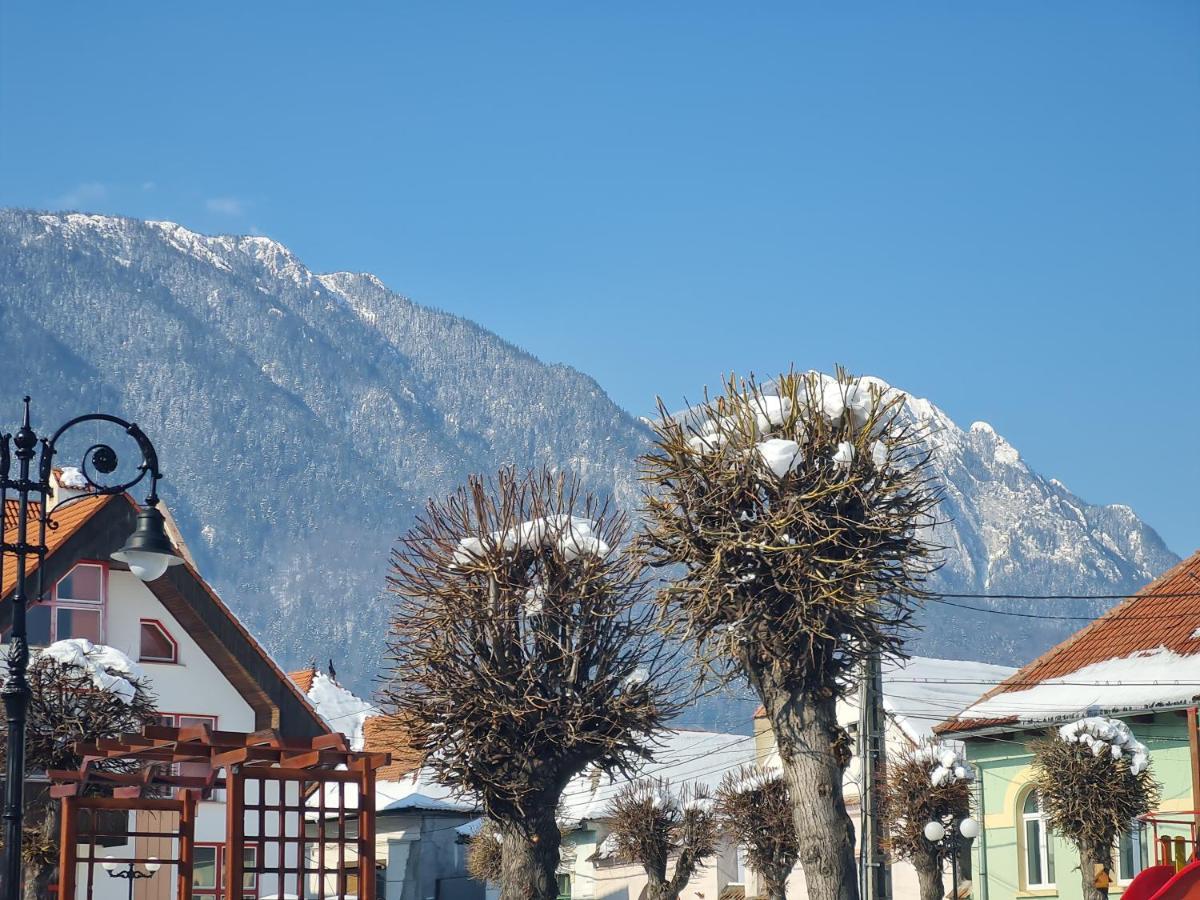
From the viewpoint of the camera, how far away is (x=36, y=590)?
1766 cm

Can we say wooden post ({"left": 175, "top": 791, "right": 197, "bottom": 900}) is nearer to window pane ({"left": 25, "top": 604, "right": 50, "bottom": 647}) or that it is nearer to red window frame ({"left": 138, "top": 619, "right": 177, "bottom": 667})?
window pane ({"left": 25, "top": 604, "right": 50, "bottom": 647})

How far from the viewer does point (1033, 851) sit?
36.5 meters

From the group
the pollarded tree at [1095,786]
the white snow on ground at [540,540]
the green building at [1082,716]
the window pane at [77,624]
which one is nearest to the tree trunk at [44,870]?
the white snow on ground at [540,540]

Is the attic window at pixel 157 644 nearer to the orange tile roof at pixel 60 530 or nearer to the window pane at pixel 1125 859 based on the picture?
the orange tile roof at pixel 60 530

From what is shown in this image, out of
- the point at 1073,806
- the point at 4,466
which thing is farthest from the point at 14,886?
the point at 1073,806

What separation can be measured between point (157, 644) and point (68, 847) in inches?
743

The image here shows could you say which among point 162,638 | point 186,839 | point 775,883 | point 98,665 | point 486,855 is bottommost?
point 775,883

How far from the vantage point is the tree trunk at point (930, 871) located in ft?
127

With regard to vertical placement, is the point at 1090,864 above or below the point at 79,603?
below

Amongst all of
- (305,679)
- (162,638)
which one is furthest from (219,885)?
(305,679)

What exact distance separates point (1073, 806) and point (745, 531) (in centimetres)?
1099

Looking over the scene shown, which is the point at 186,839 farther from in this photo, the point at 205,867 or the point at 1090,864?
the point at 205,867

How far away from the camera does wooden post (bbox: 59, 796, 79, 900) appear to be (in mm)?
20906

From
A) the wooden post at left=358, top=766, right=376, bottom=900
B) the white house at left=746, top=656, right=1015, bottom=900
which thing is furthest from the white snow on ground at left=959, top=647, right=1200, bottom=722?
the wooden post at left=358, top=766, right=376, bottom=900
